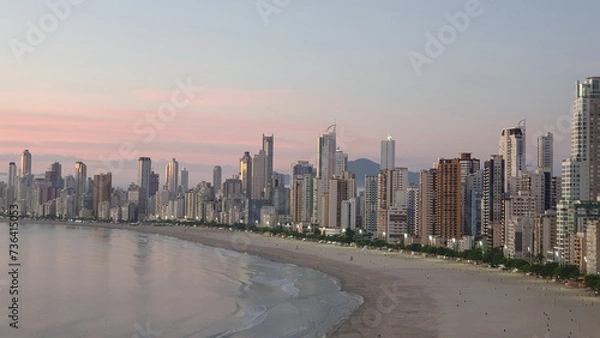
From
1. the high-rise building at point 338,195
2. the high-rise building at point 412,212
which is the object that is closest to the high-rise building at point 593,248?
the high-rise building at point 412,212

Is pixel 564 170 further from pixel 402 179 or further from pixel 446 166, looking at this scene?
pixel 402 179

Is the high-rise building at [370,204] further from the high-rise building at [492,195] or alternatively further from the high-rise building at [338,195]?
the high-rise building at [492,195]

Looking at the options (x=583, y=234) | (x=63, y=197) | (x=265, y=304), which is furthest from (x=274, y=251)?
(x=63, y=197)

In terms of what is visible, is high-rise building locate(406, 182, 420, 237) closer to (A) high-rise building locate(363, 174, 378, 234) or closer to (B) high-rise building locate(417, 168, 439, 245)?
(B) high-rise building locate(417, 168, 439, 245)

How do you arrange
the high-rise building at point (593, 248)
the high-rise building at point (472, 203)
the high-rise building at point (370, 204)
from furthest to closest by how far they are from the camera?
the high-rise building at point (370, 204), the high-rise building at point (472, 203), the high-rise building at point (593, 248)

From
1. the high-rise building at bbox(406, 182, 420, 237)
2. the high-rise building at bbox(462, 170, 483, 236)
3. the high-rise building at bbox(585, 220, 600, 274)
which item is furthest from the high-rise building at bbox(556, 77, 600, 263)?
the high-rise building at bbox(406, 182, 420, 237)

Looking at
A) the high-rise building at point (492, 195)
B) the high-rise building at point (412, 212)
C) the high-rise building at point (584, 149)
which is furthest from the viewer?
the high-rise building at point (412, 212)
